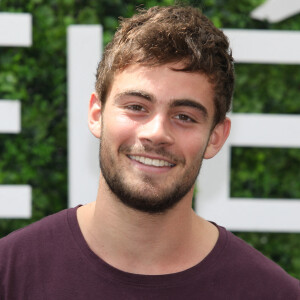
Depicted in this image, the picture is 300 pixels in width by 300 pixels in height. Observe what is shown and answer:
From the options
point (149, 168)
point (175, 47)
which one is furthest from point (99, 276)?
point (175, 47)

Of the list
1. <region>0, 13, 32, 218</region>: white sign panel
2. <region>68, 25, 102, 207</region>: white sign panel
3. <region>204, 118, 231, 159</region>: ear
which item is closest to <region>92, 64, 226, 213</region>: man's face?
<region>204, 118, 231, 159</region>: ear

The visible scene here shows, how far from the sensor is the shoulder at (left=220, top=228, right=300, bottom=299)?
5.22 ft

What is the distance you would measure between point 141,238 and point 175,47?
1.86ft

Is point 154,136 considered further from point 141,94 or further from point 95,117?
point 95,117

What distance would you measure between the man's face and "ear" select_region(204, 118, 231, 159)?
0.16m

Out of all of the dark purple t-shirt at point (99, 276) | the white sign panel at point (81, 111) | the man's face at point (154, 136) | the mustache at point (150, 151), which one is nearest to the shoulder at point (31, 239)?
the dark purple t-shirt at point (99, 276)

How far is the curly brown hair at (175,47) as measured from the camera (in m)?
1.55

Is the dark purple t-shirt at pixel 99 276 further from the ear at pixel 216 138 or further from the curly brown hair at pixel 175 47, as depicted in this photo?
the curly brown hair at pixel 175 47

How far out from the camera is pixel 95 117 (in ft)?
5.78

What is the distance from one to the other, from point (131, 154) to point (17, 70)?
1698 mm

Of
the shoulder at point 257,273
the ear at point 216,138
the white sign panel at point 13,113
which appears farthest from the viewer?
the white sign panel at point 13,113

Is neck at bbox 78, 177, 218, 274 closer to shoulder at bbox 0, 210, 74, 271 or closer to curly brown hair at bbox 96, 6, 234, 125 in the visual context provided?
shoulder at bbox 0, 210, 74, 271

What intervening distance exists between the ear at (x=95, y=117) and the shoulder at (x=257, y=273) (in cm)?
53

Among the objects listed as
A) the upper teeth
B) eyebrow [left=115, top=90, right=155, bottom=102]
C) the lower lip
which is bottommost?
the lower lip
